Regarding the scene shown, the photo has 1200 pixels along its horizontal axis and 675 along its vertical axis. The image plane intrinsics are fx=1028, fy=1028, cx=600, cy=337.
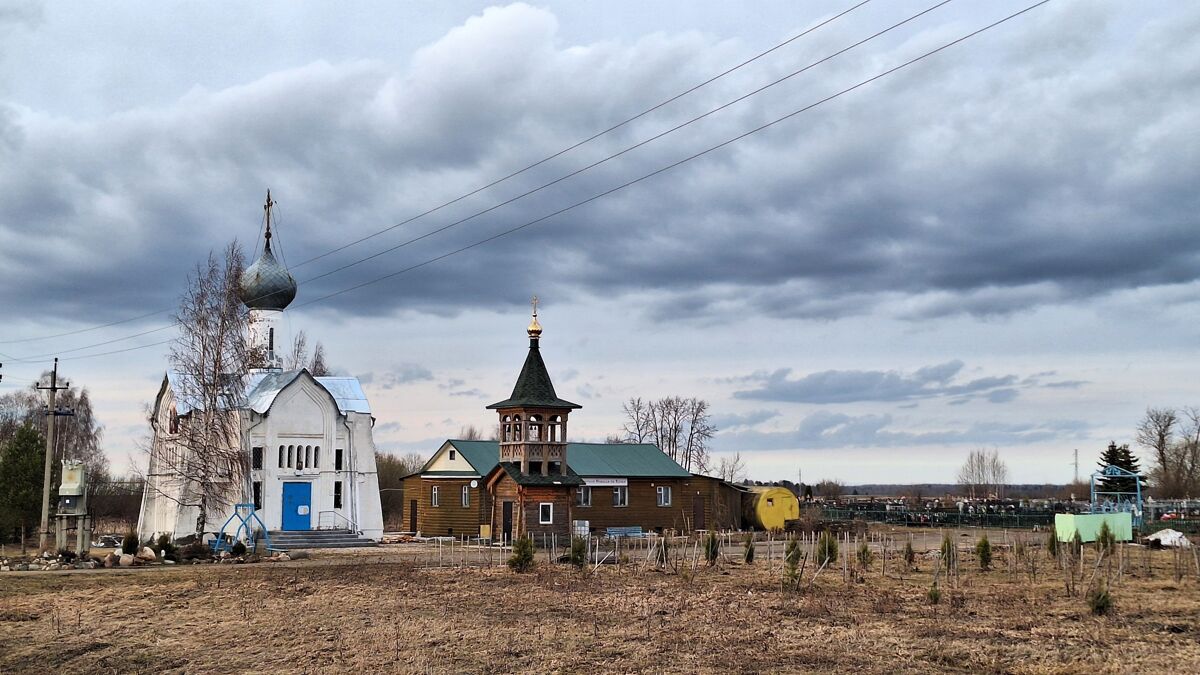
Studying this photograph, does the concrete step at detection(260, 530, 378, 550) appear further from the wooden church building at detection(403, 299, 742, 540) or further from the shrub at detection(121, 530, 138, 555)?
the shrub at detection(121, 530, 138, 555)

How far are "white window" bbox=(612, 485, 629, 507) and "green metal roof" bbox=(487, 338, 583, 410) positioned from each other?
657 cm

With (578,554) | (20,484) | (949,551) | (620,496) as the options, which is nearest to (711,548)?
(578,554)

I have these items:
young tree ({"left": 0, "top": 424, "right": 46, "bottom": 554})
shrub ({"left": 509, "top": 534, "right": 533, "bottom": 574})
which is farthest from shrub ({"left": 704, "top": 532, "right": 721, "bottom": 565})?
young tree ({"left": 0, "top": 424, "right": 46, "bottom": 554})

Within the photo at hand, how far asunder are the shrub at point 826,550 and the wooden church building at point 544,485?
11951 mm

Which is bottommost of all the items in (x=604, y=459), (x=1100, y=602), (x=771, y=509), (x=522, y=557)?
(x=1100, y=602)

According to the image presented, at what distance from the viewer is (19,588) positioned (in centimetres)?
2266

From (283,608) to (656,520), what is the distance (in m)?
26.3

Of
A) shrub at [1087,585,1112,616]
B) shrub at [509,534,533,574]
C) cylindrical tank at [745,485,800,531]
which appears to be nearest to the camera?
shrub at [1087,585,1112,616]

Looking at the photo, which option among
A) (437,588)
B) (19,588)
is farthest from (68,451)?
Answer: (437,588)

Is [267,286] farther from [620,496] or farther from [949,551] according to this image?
[949,551]

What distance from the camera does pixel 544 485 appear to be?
3612 centimetres

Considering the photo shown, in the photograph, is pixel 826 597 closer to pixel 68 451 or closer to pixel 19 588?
pixel 19 588

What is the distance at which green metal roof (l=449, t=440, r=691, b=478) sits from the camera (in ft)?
140

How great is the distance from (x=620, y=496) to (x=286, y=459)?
13.5 meters
